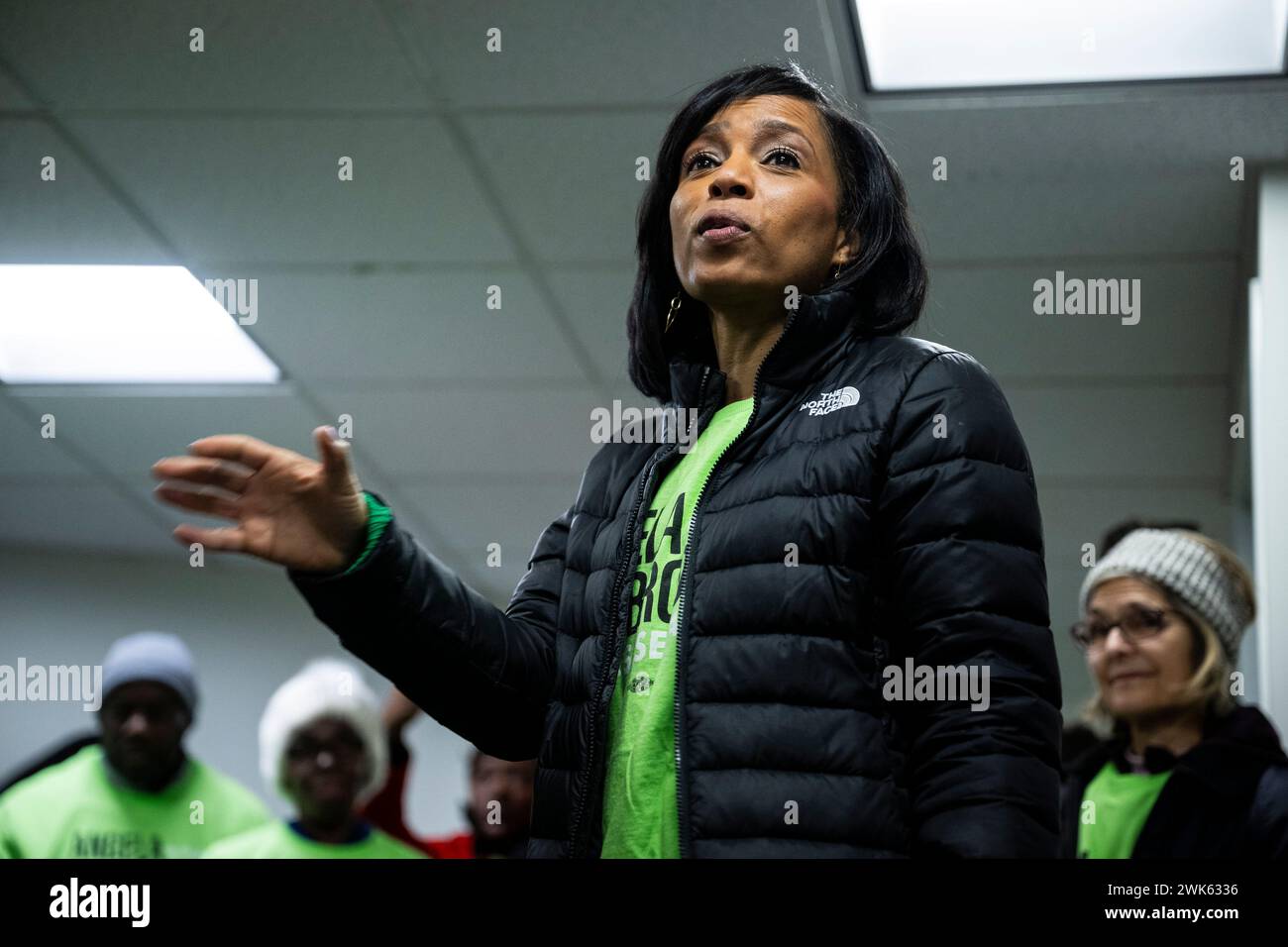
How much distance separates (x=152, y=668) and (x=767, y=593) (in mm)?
1926

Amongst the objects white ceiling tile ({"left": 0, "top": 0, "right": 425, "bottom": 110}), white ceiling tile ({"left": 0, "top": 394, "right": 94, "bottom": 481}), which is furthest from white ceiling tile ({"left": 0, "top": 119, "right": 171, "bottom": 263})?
white ceiling tile ({"left": 0, "top": 394, "right": 94, "bottom": 481})

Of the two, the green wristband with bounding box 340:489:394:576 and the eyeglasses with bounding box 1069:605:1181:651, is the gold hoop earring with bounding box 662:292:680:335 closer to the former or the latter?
the green wristband with bounding box 340:489:394:576

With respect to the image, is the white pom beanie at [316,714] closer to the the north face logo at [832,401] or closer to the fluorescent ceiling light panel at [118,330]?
the fluorescent ceiling light panel at [118,330]

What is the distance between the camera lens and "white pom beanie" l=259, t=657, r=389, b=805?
2.52 m

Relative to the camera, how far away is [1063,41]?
2.49 m

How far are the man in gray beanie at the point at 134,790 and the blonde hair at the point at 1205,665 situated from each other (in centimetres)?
133

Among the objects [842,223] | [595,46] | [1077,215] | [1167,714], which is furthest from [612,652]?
[1077,215]

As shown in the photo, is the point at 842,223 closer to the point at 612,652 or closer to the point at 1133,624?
the point at 612,652

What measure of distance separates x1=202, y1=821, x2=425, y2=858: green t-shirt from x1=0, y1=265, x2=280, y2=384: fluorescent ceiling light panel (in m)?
1.54

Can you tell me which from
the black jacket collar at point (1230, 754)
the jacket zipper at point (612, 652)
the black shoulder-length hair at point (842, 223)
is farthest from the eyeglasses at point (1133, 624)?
the jacket zipper at point (612, 652)

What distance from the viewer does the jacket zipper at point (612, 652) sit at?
94 centimetres

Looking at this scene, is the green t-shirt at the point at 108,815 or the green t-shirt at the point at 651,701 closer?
the green t-shirt at the point at 651,701
